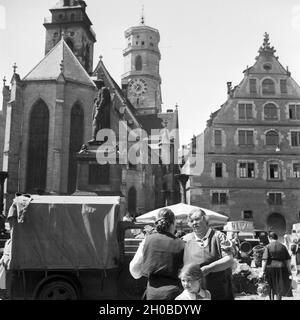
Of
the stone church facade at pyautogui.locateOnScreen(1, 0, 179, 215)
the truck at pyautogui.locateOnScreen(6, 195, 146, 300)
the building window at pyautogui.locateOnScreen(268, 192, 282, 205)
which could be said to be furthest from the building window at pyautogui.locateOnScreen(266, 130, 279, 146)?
the truck at pyautogui.locateOnScreen(6, 195, 146, 300)

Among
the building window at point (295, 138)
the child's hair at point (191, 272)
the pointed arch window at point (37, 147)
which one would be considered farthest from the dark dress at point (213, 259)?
the pointed arch window at point (37, 147)

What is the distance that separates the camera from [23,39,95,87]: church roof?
37219mm

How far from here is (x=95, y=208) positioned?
24.8ft

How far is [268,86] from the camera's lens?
32625mm

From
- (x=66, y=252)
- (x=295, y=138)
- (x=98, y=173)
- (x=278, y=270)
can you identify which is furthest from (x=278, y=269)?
(x=295, y=138)

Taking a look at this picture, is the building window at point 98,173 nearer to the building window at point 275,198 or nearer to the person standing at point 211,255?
the person standing at point 211,255

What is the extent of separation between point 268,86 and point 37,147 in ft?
61.9

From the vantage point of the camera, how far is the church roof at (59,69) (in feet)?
122

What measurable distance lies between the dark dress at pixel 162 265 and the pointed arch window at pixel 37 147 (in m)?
31.4

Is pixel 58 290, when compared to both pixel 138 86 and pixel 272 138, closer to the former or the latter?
pixel 272 138

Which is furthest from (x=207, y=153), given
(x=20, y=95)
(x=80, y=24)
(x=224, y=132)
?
(x=80, y=24)

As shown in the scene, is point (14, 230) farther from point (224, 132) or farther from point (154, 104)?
point (154, 104)

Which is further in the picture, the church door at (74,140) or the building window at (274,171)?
the church door at (74,140)
